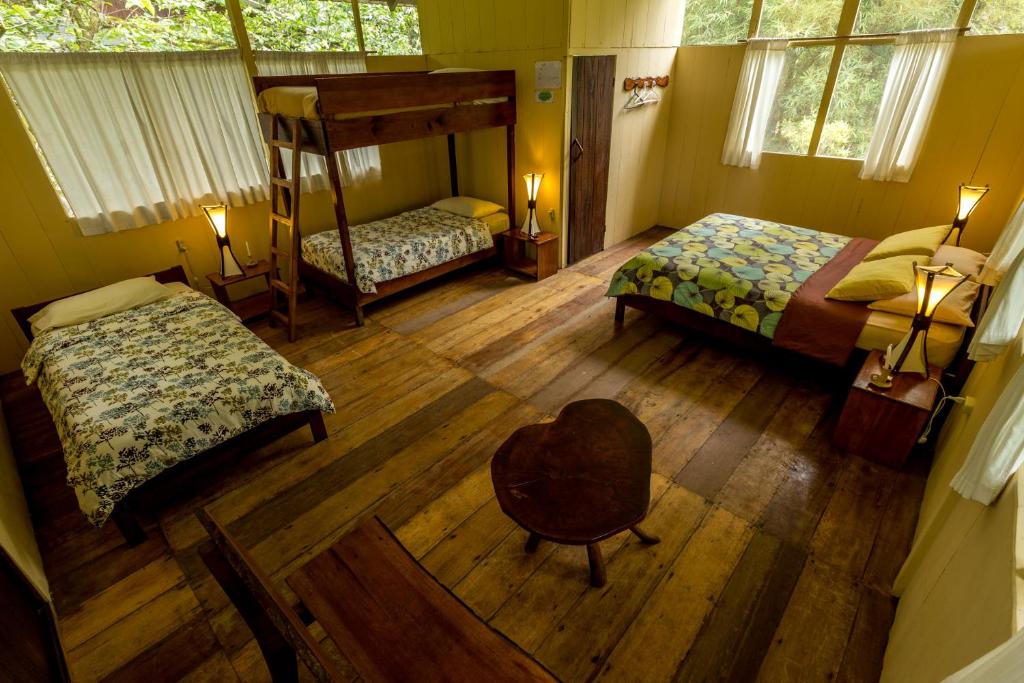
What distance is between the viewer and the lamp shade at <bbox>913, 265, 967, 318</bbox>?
2.14m

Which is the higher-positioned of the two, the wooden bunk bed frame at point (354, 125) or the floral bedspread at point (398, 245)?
the wooden bunk bed frame at point (354, 125)

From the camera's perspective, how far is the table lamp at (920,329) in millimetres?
2164

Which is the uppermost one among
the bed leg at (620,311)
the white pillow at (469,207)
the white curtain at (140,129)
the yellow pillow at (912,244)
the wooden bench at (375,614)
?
the white curtain at (140,129)

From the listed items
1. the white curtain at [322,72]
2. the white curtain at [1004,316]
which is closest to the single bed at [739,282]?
the white curtain at [1004,316]

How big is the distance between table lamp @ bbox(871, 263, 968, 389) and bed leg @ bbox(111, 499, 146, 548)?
11.5 feet

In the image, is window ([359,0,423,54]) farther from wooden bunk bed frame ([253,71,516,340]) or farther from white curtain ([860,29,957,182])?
white curtain ([860,29,957,182])

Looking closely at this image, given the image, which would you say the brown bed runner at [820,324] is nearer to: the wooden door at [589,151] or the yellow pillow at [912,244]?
the yellow pillow at [912,244]

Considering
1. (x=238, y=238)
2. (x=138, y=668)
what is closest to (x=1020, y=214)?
(x=138, y=668)

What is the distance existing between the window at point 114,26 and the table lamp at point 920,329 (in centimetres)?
459

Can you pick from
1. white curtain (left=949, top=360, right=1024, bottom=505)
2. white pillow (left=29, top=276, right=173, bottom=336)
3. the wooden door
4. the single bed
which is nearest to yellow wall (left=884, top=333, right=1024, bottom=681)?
white curtain (left=949, top=360, right=1024, bottom=505)

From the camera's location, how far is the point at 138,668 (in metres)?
1.71

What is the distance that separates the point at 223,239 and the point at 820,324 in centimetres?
414

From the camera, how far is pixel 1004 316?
1.62 metres

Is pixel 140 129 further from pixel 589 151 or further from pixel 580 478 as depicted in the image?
pixel 580 478
